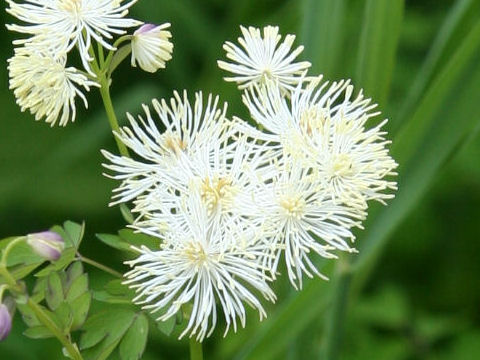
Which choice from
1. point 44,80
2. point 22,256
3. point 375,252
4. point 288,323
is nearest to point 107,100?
point 44,80

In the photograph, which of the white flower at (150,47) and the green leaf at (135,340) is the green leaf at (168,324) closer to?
the green leaf at (135,340)

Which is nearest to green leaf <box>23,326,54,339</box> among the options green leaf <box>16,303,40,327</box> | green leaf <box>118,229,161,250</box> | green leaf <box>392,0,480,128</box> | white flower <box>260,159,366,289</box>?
green leaf <box>16,303,40,327</box>

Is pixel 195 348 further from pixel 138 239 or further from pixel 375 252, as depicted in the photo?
pixel 375 252

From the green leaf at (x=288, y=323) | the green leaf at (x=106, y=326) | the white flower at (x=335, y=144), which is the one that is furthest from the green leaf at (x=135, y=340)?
the green leaf at (x=288, y=323)

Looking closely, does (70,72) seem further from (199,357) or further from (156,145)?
(199,357)

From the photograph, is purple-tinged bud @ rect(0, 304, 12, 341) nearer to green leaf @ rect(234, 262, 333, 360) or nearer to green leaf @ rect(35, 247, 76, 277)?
green leaf @ rect(35, 247, 76, 277)

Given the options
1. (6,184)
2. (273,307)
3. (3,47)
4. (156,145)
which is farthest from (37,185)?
(156,145)
